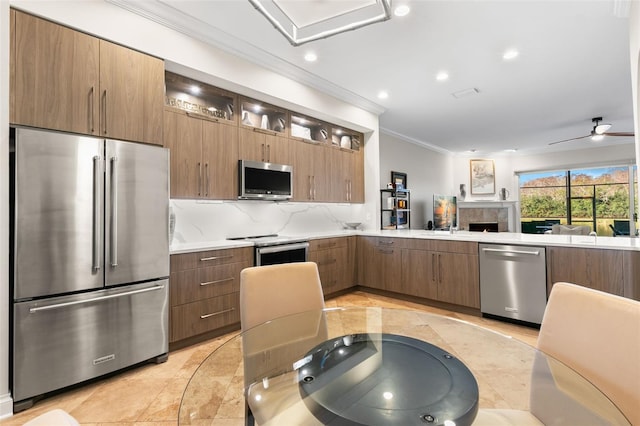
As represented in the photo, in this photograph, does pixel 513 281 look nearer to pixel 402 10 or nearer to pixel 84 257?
pixel 402 10

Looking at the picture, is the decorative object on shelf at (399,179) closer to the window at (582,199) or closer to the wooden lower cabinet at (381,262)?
the wooden lower cabinet at (381,262)

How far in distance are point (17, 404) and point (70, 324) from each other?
0.49 m

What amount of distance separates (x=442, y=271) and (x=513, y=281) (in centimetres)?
74

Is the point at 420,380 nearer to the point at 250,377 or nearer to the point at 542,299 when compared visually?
the point at 250,377

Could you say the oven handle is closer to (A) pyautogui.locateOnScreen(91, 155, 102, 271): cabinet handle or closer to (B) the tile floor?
(B) the tile floor

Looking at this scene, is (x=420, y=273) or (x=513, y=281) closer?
(x=513, y=281)

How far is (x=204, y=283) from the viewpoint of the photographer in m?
2.79

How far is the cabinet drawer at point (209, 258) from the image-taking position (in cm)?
263

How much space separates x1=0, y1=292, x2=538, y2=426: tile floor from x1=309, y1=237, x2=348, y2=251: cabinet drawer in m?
1.73

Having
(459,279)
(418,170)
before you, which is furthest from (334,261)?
(418,170)

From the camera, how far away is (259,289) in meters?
1.69

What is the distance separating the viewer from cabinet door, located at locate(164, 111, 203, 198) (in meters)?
2.88

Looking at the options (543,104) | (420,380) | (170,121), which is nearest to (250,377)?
(420,380)

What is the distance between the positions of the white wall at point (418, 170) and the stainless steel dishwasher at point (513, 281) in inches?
117
